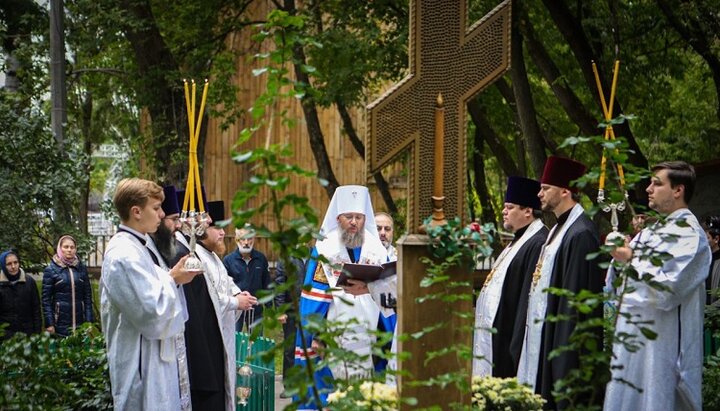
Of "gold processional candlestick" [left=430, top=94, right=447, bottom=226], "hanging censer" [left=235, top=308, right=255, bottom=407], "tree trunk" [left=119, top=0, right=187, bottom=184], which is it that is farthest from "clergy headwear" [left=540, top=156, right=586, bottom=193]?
"tree trunk" [left=119, top=0, right=187, bottom=184]

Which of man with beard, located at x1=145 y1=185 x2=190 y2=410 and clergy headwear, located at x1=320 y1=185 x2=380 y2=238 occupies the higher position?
clergy headwear, located at x1=320 y1=185 x2=380 y2=238

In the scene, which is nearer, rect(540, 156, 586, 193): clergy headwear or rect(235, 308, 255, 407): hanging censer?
rect(540, 156, 586, 193): clergy headwear

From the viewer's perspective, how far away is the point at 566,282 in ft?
25.1

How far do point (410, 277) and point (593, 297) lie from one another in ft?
3.98

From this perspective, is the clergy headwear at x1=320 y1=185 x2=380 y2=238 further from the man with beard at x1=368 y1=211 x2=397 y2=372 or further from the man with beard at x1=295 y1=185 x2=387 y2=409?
the man with beard at x1=368 y1=211 x2=397 y2=372

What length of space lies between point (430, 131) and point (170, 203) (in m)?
3.11

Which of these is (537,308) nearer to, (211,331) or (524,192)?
(524,192)

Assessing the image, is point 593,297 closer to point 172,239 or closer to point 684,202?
point 684,202

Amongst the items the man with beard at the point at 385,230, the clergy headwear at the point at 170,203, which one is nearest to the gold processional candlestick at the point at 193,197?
the clergy headwear at the point at 170,203

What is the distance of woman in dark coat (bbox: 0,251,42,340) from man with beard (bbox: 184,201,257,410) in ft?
17.1

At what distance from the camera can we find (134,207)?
7223 mm

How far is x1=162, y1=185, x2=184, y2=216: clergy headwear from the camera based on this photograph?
8336mm

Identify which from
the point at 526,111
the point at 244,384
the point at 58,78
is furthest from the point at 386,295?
the point at 526,111

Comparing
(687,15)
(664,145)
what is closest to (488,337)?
(687,15)
